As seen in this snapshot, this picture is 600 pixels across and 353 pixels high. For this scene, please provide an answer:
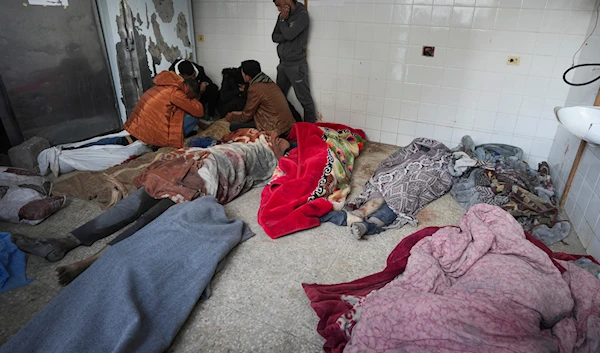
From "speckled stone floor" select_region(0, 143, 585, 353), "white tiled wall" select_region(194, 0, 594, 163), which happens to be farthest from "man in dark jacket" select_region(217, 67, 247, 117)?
"speckled stone floor" select_region(0, 143, 585, 353)

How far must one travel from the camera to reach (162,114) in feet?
11.1

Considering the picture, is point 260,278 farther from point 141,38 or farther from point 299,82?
point 141,38

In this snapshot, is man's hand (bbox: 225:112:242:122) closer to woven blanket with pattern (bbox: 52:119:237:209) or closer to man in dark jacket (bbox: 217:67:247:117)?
man in dark jacket (bbox: 217:67:247:117)

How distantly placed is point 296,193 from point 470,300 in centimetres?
135

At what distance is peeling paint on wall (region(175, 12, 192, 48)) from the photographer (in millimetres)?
4055

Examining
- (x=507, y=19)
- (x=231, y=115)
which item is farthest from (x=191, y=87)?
(x=507, y=19)

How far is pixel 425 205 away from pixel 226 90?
99.1 inches

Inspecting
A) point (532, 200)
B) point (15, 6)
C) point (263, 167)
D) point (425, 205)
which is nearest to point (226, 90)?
point (263, 167)

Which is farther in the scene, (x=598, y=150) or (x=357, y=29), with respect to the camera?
(x=357, y=29)

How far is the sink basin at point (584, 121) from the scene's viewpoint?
163 cm

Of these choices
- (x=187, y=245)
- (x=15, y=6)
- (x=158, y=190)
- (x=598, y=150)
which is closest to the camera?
(x=187, y=245)

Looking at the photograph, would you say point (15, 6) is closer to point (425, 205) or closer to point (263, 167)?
point (263, 167)

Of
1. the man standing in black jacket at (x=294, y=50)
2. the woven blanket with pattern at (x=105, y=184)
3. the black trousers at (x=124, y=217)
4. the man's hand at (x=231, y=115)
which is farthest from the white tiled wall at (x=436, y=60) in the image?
the black trousers at (x=124, y=217)

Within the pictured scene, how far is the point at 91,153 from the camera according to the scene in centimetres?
310
